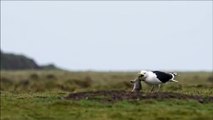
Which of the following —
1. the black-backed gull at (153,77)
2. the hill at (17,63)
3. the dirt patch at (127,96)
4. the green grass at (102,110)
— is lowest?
the green grass at (102,110)

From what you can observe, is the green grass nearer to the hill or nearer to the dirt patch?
the dirt patch

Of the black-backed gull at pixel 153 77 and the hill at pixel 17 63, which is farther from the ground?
the hill at pixel 17 63

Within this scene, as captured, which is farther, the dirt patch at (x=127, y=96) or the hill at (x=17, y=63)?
the hill at (x=17, y=63)

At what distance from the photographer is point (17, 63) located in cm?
13962

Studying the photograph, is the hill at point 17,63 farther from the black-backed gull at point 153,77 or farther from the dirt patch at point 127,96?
the dirt patch at point 127,96

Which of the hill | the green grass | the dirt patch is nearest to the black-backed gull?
the dirt patch

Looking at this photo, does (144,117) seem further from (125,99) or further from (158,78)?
(158,78)

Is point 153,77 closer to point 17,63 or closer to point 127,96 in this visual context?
point 127,96

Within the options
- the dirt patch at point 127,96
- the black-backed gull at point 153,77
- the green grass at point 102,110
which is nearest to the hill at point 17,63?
the black-backed gull at point 153,77

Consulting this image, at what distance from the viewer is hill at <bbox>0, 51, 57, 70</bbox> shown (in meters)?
137

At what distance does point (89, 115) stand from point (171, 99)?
12.3 feet

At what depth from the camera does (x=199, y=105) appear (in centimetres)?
2059

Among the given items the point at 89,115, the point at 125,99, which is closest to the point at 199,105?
the point at 125,99

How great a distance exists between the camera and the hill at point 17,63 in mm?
136875
